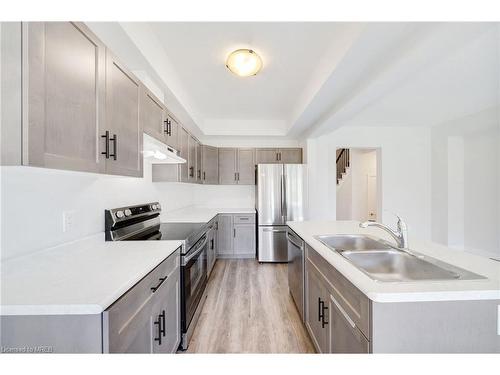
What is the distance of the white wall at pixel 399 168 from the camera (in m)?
4.49

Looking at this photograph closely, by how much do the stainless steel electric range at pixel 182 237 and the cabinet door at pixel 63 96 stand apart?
2.57ft

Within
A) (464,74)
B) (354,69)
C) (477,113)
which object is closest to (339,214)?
(477,113)

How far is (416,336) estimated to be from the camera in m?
0.94

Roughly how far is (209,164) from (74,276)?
3.47 meters

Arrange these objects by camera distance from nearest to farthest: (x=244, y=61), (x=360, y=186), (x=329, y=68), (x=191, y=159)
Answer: (x=329, y=68) → (x=244, y=61) → (x=191, y=159) → (x=360, y=186)

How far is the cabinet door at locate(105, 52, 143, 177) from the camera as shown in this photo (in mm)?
1290

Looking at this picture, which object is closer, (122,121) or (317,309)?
(122,121)

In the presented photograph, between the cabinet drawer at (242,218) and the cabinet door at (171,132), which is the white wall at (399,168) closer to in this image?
the cabinet drawer at (242,218)

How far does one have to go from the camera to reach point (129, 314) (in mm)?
946

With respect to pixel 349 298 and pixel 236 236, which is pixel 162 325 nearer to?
pixel 349 298

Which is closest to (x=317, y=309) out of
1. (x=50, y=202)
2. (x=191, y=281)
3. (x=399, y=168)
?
(x=191, y=281)

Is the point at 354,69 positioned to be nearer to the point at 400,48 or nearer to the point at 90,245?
the point at 400,48
